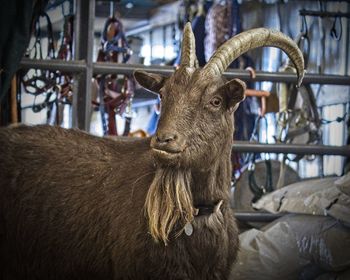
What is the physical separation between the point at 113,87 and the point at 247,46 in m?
2.60

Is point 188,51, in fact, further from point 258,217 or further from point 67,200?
point 258,217

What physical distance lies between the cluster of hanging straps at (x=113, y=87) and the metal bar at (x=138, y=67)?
561 millimetres

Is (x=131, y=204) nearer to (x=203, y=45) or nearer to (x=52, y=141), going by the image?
(x=52, y=141)

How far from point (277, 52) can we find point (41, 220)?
4650 millimetres

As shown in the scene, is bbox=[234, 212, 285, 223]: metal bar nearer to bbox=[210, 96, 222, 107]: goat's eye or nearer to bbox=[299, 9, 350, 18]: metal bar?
bbox=[210, 96, 222, 107]: goat's eye

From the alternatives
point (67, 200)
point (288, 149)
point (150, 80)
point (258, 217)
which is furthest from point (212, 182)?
point (288, 149)

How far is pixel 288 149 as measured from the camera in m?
4.79

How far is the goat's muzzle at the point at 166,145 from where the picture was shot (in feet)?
9.57

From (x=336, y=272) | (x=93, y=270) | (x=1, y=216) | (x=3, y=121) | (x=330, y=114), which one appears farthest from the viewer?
(x=330, y=114)

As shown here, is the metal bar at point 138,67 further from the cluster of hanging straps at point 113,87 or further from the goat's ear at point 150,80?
the goat's ear at point 150,80

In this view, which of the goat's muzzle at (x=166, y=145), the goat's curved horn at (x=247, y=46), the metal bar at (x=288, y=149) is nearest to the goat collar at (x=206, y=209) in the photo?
the goat's muzzle at (x=166, y=145)

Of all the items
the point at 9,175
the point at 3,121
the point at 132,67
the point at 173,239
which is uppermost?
the point at 132,67

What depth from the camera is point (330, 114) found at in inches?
261

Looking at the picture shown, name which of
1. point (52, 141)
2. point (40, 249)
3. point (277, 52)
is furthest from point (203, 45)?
point (40, 249)
